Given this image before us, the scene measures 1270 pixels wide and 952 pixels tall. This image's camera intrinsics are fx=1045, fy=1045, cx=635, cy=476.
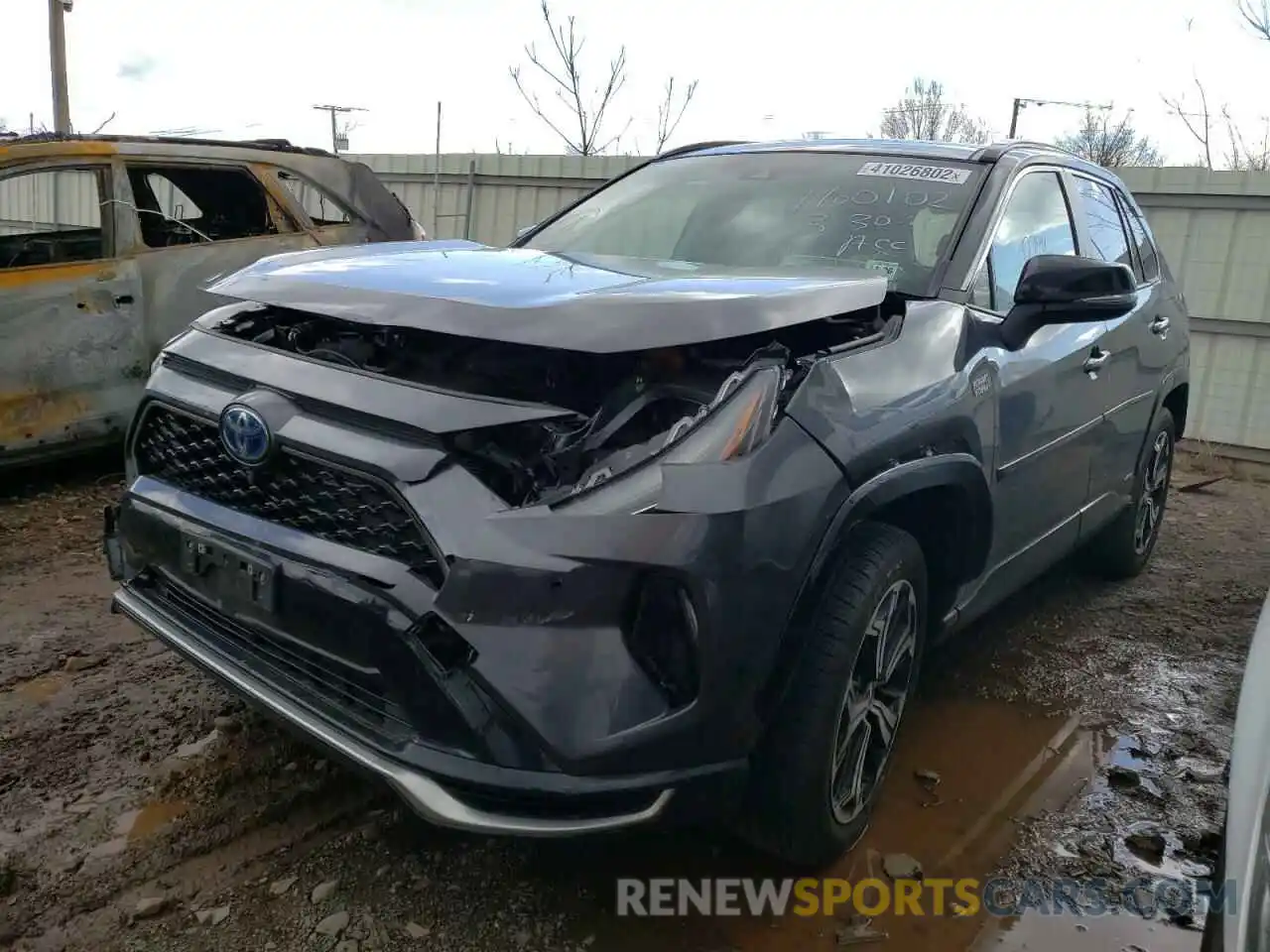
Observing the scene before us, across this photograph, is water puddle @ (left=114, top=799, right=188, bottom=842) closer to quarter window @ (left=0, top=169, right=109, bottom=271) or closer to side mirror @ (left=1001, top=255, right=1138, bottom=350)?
side mirror @ (left=1001, top=255, right=1138, bottom=350)

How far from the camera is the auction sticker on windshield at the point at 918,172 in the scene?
330 centimetres

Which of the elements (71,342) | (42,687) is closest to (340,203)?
(71,342)

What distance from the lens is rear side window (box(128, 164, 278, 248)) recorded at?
561 centimetres

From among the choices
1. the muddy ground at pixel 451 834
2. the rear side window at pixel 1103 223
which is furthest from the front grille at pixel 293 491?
the rear side window at pixel 1103 223

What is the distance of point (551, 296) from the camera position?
90.4 inches

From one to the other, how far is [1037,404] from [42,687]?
3222 millimetres

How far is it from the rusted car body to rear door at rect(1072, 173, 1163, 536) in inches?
143

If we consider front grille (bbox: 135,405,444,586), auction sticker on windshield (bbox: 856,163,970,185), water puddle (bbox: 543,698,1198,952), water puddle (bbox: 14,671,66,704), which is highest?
auction sticker on windshield (bbox: 856,163,970,185)

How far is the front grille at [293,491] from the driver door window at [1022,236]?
1.76 m

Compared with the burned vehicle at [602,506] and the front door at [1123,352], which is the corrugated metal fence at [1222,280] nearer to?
the front door at [1123,352]

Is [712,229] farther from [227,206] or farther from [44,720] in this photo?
[227,206]

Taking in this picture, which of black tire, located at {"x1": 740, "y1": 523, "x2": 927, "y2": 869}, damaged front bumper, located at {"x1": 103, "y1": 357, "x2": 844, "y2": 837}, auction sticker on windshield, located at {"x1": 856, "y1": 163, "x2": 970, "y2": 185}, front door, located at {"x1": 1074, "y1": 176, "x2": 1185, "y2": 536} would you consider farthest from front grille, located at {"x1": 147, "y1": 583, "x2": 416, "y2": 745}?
front door, located at {"x1": 1074, "y1": 176, "x2": 1185, "y2": 536}

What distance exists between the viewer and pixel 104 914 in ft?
7.52

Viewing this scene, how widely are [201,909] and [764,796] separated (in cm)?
127
